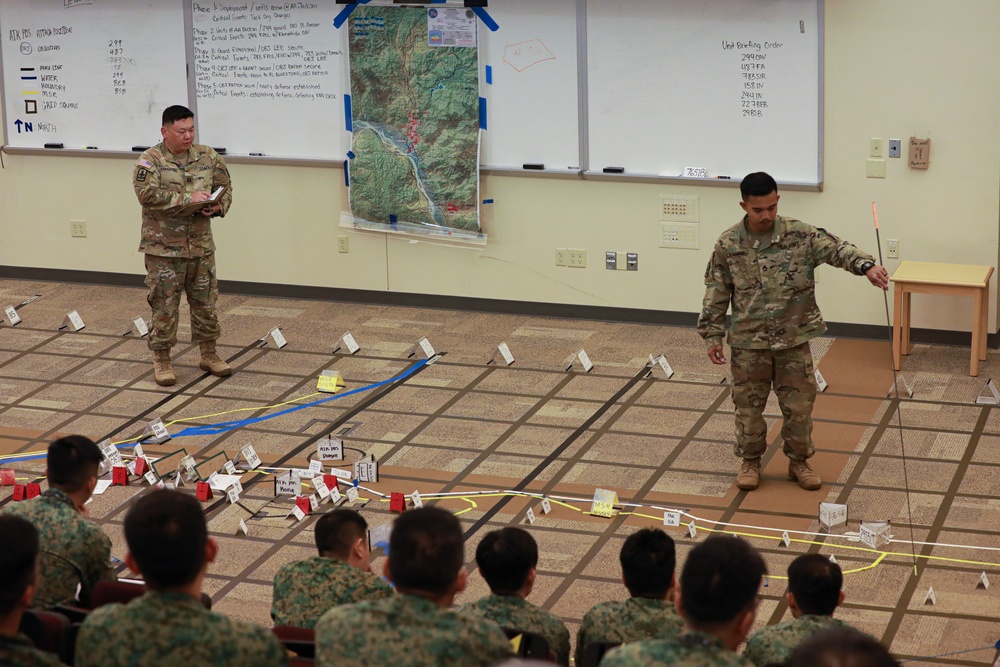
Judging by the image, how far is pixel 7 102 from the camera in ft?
33.8

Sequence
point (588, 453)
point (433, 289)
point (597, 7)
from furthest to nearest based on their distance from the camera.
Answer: point (433, 289)
point (597, 7)
point (588, 453)

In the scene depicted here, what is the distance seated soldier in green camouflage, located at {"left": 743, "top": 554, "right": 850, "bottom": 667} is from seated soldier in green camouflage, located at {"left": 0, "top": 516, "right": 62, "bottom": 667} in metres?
1.83

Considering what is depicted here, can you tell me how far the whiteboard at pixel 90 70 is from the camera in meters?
9.80

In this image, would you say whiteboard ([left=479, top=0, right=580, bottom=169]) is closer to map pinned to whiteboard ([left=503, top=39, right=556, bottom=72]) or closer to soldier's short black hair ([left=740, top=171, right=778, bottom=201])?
map pinned to whiteboard ([left=503, top=39, right=556, bottom=72])

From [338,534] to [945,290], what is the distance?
488 cm

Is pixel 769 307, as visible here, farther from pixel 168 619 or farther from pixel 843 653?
→ pixel 843 653

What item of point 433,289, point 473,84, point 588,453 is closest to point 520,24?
point 473,84

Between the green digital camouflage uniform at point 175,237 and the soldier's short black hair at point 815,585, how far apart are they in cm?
494

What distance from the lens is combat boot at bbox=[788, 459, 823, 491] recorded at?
6.53 m

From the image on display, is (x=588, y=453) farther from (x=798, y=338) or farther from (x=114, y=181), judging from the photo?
(x=114, y=181)

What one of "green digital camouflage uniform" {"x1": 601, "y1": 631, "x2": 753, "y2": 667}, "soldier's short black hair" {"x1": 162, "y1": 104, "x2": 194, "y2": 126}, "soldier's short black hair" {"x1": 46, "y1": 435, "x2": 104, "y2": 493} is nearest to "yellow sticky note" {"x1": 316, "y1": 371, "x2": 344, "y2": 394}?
"soldier's short black hair" {"x1": 162, "y1": 104, "x2": 194, "y2": 126}

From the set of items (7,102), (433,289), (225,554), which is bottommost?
(225,554)

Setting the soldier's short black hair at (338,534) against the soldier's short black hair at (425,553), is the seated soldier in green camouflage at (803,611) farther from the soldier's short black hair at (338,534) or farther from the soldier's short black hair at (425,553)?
the soldier's short black hair at (338,534)

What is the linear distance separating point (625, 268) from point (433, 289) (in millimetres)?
1352
